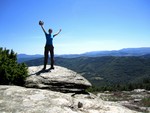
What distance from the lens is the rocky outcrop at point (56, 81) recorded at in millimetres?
17266

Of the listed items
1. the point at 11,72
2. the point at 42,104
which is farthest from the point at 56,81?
the point at 42,104

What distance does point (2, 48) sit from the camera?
19062 mm

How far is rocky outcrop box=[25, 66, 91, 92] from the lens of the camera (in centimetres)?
1727

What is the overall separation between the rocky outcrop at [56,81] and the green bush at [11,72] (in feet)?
2.11

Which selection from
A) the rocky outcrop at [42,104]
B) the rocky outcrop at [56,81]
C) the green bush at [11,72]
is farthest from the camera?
the rocky outcrop at [56,81]

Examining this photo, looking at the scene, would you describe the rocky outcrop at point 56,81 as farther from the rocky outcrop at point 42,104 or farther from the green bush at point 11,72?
the rocky outcrop at point 42,104

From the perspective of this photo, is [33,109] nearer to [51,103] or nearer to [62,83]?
[51,103]

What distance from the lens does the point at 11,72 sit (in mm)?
16766

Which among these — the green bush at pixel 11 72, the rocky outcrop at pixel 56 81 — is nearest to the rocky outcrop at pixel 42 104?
the green bush at pixel 11 72

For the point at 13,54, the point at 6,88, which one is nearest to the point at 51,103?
the point at 6,88

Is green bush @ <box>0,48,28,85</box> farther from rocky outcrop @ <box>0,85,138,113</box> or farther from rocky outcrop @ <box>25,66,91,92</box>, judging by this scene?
rocky outcrop @ <box>0,85,138,113</box>

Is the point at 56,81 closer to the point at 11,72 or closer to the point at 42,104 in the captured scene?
the point at 11,72

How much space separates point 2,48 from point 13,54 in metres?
1.05

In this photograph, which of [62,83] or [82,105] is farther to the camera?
[62,83]
